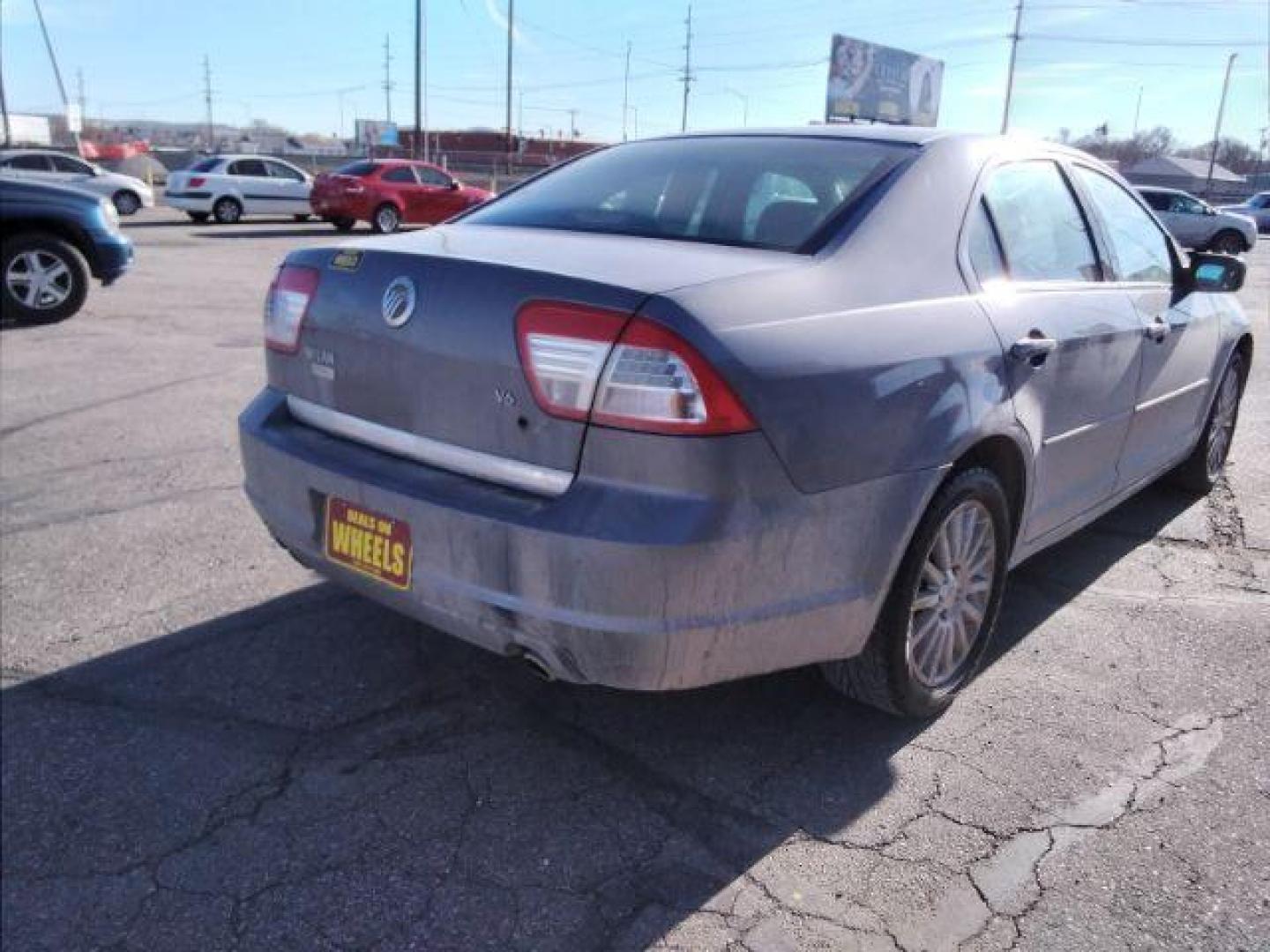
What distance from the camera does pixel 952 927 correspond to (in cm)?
221

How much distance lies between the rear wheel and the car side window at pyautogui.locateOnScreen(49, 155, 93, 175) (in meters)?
1.08

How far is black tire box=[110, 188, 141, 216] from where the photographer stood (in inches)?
949

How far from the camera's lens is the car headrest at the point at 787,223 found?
269 cm

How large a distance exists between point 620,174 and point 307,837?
2.18 metres

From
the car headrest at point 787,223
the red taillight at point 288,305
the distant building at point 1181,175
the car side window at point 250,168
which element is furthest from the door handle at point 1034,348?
the distant building at point 1181,175

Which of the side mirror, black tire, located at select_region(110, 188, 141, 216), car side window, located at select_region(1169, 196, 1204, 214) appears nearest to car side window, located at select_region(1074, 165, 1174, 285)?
the side mirror

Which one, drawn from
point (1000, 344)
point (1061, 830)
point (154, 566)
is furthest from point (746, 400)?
point (154, 566)

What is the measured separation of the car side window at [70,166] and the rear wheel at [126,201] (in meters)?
Answer: 1.08

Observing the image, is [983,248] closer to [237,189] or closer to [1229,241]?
[237,189]

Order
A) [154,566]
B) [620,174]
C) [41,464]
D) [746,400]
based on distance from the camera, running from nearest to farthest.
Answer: [746,400]
[620,174]
[154,566]
[41,464]

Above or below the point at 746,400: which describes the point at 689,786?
below

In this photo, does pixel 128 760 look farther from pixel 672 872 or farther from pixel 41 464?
pixel 41 464

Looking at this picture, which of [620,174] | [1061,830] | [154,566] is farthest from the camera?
[154,566]

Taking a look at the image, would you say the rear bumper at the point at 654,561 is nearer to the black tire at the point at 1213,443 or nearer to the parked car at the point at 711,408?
the parked car at the point at 711,408
